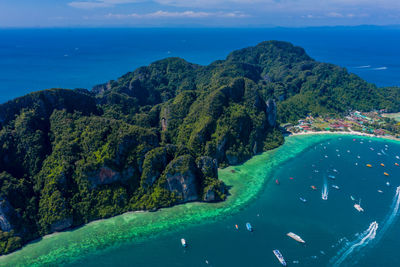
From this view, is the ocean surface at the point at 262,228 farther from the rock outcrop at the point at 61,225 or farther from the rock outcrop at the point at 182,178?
the rock outcrop at the point at 182,178

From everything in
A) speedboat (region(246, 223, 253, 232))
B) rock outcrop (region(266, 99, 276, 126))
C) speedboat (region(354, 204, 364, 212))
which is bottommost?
speedboat (region(354, 204, 364, 212))

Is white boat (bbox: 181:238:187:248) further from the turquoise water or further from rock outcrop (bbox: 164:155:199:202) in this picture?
rock outcrop (bbox: 164:155:199:202)

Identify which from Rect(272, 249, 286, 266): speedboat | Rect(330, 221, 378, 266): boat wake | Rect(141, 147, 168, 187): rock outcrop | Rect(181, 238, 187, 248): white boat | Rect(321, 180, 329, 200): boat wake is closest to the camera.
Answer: Rect(272, 249, 286, 266): speedboat

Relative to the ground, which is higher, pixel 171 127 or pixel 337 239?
pixel 171 127

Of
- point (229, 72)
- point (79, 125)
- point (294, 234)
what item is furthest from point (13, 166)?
point (229, 72)

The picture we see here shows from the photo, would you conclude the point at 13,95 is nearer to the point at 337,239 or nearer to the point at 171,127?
the point at 171,127

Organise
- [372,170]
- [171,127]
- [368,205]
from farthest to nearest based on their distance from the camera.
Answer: [171,127] < [372,170] < [368,205]

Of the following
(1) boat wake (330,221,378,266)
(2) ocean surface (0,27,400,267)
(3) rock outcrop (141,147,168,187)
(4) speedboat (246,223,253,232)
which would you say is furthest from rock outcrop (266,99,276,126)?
(4) speedboat (246,223,253,232)

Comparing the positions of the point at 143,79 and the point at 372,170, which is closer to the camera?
the point at 372,170

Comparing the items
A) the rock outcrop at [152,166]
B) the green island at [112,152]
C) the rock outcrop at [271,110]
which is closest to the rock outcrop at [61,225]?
the green island at [112,152]
